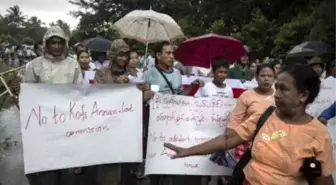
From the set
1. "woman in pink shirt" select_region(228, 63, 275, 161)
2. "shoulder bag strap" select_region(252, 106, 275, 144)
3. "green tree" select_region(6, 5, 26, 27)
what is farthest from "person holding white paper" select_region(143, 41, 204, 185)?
"green tree" select_region(6, 5, 26, 27)

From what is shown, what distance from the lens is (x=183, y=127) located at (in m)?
6.41

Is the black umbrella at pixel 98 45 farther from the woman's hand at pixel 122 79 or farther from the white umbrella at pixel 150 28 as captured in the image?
the woman's hand at pixel 122 79

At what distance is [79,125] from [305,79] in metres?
3.12

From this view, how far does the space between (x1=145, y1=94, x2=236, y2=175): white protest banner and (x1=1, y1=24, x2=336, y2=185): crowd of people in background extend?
15 cm

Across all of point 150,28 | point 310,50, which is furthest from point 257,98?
point 310,50

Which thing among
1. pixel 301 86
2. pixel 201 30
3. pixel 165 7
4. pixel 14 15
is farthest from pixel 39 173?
pixel 14 15

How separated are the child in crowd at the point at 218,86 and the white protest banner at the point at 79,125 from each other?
3.03 ft

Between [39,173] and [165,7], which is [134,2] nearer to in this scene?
[165,7]

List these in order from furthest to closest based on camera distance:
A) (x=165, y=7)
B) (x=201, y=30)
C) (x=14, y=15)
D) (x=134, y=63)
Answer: (x=14, y=15), (x=165, y=7), (x=201, y=30), (x=134, y=63)

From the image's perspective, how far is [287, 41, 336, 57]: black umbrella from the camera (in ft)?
46.0

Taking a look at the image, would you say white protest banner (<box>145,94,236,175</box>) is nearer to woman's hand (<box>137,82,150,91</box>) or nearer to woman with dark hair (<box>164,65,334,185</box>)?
woman's hand (<box>137,82,150,91</box>)

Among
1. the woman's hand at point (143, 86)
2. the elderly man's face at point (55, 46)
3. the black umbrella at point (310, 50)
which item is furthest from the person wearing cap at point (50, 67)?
the black umbrella at point (310, 50)

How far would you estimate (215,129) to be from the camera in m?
6.56

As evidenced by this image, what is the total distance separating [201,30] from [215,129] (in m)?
29.9
